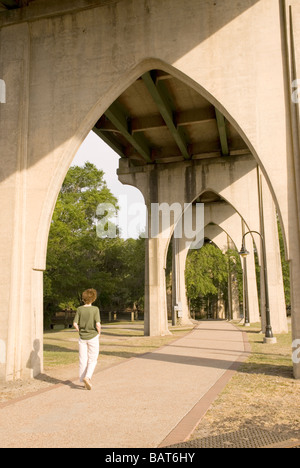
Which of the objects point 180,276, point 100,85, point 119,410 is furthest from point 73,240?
point 119,410

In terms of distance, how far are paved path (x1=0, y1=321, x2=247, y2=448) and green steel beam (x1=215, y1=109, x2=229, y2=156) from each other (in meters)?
11.4

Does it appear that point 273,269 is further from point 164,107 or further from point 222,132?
point 164,107

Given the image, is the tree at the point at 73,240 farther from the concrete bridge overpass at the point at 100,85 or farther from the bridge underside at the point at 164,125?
the concrete bridge overpass at the point at 100,85

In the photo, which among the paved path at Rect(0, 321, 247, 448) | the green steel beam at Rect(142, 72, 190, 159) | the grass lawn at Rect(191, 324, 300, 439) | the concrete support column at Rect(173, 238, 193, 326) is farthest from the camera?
the concrete support column at Rect(173, 238, 193, 326)

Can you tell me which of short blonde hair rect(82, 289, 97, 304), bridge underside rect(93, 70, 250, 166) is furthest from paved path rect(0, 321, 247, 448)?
bridge underside rect(93, 70, 250, 166)

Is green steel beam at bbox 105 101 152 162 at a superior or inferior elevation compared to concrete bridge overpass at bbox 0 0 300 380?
superior

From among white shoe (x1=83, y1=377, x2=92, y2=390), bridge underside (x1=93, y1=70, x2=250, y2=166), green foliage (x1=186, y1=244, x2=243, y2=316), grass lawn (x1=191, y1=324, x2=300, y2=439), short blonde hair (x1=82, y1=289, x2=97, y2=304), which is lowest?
grass lawn (x1=191, y1=324, x2=300, y2=439)

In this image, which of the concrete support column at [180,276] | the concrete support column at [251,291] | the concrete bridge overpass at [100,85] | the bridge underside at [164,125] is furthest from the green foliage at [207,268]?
the concrete bridge overpass at [100,85]

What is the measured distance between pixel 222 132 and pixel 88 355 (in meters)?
14.7

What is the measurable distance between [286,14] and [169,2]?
2.74 metres

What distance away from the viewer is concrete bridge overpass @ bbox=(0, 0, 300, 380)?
8555 mm

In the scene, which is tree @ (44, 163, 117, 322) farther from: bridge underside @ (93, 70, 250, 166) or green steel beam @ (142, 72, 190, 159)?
green steel beam @ (142, 72, 190, 159)

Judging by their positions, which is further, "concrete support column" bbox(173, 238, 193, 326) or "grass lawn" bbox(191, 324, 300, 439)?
"concrete support column" bbox(173, 238, 193, 326)
